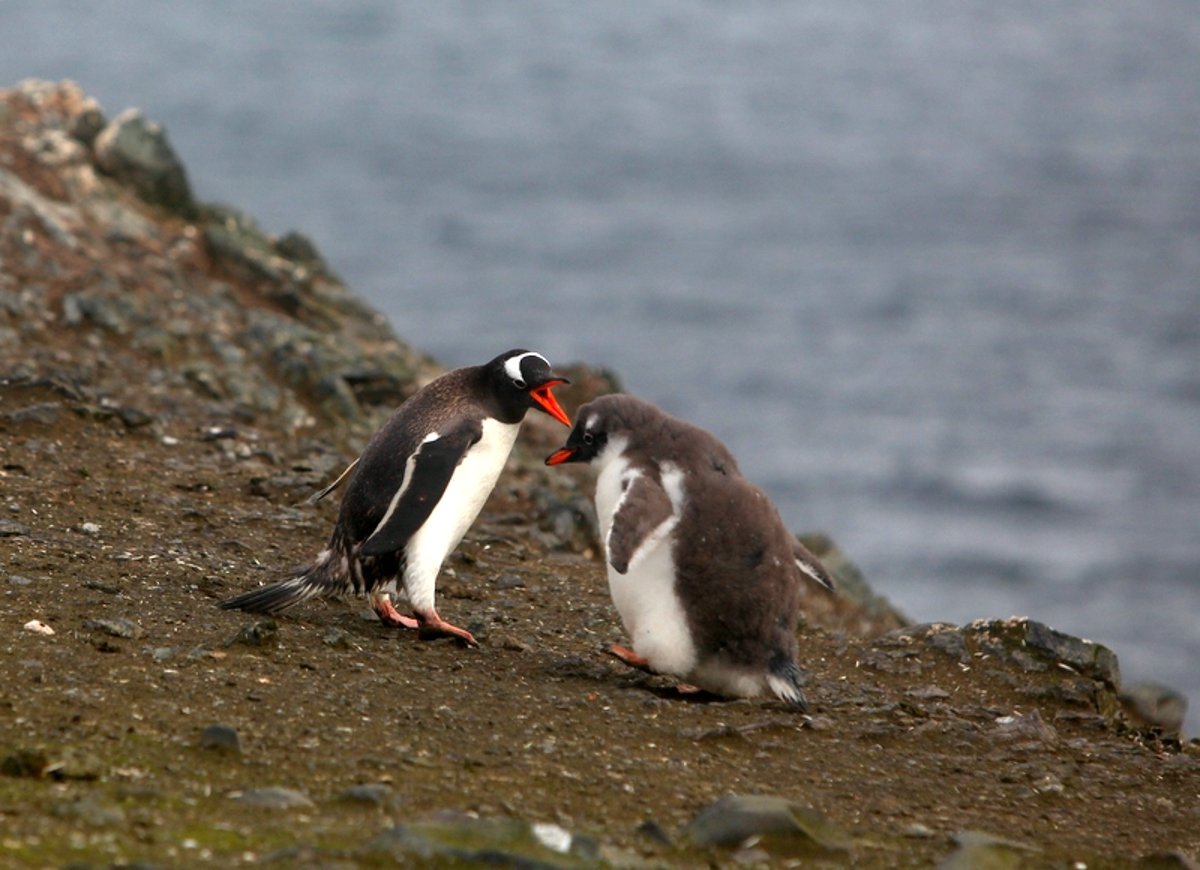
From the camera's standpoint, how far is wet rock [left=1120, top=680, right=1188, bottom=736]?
7352mm

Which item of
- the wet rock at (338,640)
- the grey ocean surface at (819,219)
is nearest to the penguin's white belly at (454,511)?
the wet rock at (338,640)

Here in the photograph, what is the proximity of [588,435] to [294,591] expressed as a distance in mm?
1226

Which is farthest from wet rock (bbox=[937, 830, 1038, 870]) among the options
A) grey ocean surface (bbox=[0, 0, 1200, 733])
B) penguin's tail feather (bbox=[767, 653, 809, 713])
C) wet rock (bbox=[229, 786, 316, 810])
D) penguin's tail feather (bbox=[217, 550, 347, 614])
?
grey ocean surface (bbox=[0, 0, 1200, 733])

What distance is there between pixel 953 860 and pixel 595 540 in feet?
16.0

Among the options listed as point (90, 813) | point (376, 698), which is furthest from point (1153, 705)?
point (90, 813)

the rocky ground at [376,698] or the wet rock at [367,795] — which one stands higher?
the rocky ground at [376,698]

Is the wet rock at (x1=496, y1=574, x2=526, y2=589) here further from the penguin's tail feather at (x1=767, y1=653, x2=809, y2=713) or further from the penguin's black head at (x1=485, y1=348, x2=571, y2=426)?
the penguin's tail feather at (x1=767, y1=653, x2=809, y2=713)

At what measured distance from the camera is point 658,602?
598 centimetres

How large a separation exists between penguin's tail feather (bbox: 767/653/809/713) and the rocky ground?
0.07 m

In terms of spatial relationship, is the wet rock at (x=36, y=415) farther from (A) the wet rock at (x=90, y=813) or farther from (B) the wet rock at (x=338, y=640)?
(A) the wet rock at (x=90, y=813)

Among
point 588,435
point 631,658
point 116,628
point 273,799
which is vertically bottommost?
point 273,799

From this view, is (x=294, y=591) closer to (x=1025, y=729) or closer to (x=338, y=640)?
(x=338, y=640)

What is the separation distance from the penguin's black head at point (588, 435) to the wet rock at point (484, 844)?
2.42m

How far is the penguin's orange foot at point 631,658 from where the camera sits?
612 cm
